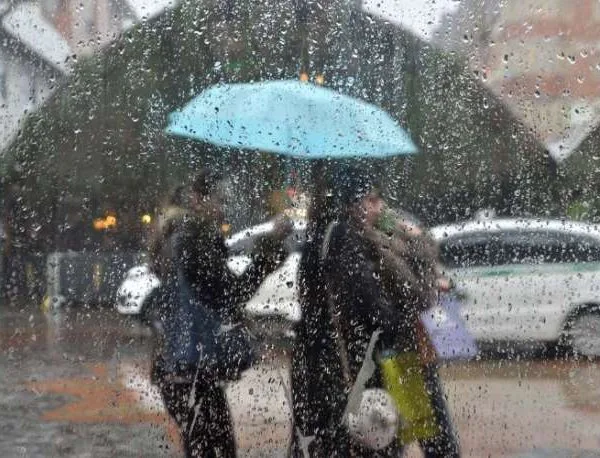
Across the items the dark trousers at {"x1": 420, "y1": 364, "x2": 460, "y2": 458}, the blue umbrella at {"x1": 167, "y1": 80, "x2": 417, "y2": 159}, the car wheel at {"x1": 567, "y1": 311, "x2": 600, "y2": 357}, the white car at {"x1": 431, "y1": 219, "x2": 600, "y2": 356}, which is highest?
the blue umbrella at {"x1": 167, "y1": 80, "x2": 417, "y2": 159}

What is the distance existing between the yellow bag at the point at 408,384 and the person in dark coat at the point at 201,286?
0.33 meters

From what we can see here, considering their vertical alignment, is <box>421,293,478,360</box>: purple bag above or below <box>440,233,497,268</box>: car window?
below

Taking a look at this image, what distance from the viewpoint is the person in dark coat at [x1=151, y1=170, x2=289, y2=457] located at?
5.88 feet

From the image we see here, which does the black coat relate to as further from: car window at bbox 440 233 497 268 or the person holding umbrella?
car window at bbox 440 233 497 268

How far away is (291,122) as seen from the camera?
1.83 m

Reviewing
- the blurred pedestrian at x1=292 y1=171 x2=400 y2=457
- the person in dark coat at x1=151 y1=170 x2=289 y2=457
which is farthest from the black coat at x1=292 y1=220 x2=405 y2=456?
the person in dark coat at x1=151 y1=170 x2=289 y2=457

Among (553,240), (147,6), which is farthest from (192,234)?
(553,240)

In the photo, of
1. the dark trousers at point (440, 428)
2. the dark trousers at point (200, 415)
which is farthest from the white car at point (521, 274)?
the dark trousers at point (200, 415)

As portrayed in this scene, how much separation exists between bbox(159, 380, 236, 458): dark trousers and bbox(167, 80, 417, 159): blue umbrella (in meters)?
0.52

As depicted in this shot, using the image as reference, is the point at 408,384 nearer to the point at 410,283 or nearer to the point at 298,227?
the point at 410,283

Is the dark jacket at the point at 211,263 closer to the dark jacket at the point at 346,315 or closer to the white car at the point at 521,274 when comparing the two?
the dark jacket at the point at 346,315

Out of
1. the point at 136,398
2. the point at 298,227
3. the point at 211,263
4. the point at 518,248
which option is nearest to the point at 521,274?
the point at 518,248

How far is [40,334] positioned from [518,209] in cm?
102

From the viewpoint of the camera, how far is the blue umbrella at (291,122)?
1800 millimetres
